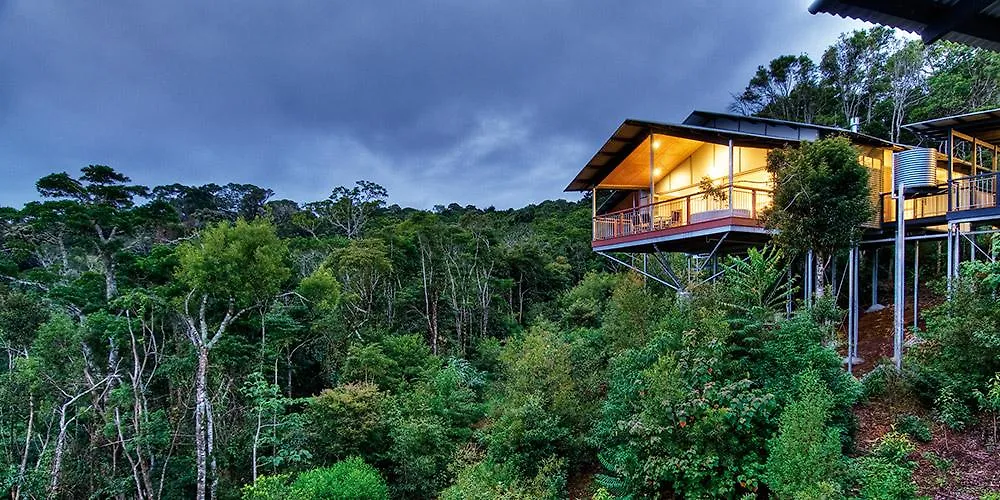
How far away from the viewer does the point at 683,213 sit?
11.3 meters

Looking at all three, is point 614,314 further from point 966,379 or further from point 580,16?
point 580,16

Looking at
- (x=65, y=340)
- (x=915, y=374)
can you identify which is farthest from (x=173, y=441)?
(x=915, y=374)

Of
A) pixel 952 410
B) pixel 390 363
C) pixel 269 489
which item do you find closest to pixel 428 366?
pixel 390 363

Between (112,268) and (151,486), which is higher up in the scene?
(112,268)

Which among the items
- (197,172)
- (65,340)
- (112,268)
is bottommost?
(65,340)

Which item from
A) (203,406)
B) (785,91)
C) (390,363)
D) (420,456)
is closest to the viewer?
(420,456)

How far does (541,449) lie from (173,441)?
421 inches

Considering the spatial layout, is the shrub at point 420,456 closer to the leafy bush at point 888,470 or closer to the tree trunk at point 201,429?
the tree trunk at point 201,429

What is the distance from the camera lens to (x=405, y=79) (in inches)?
1336

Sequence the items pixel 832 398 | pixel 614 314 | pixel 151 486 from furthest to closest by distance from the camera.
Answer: pixel 151 486 < pixel 614 314 < pixel 832 398

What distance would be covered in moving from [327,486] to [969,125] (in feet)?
52.0

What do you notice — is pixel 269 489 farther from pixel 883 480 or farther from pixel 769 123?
pixel 769 123

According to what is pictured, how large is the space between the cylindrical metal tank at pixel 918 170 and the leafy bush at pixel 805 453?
7.93 metres

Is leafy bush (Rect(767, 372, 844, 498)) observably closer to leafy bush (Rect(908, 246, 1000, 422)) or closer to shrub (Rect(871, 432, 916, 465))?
shrub (Rect(871, 432, 916, 465))
